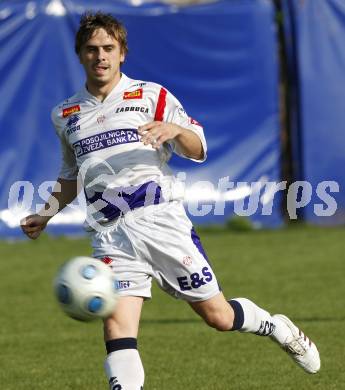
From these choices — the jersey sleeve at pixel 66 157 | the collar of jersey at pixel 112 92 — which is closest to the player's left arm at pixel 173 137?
the collar of jersey at pixel 112 92

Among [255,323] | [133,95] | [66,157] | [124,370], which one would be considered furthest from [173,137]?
[255,323]

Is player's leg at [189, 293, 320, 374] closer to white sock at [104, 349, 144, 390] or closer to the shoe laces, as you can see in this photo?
the shoe laces

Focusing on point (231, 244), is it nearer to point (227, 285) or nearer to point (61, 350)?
point (227, 285)

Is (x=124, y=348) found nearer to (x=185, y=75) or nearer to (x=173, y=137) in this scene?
(x=173, y=137)

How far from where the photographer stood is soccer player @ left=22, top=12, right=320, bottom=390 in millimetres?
5695

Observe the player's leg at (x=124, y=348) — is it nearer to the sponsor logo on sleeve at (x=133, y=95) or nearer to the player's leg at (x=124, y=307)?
the player's leg at (x=124, y=307)

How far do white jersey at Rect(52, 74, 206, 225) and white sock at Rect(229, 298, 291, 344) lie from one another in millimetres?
721

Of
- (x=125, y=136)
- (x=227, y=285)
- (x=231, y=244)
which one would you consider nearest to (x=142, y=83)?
(x=125, y=136)

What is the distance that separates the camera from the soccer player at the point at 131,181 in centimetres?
570

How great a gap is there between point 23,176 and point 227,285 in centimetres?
441

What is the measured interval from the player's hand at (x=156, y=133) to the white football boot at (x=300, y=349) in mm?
1547

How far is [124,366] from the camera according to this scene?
17.6ft

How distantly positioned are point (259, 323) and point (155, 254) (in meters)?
0.81

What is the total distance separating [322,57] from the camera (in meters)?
14.8
